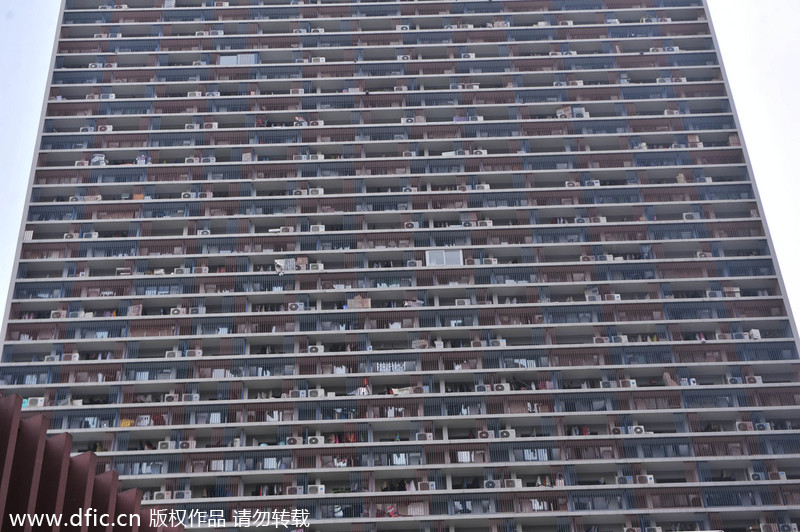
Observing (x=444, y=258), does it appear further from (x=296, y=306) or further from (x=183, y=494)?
(x=183, y=494)

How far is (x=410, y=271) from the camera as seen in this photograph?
72562 mm

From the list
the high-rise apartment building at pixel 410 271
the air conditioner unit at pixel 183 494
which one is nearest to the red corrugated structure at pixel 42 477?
the air conditioner unit at pixel 183 494

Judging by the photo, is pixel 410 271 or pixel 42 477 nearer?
pixel 42 477

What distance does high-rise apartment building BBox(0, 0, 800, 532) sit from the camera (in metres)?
64.2

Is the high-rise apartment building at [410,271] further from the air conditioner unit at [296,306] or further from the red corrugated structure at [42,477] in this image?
the red corrugated structure at [42,477]

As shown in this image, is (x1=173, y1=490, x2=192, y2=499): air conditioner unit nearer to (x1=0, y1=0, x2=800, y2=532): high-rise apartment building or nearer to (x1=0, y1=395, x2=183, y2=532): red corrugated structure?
(x1=0, y1=0, x2=800, y2=532): high-rise apartment building

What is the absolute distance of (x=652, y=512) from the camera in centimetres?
6169

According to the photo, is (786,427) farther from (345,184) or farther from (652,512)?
(345,184)

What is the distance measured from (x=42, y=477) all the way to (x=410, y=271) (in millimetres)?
41486

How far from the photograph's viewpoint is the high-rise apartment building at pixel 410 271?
6419 cm

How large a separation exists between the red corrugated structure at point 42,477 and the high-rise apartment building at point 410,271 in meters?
26.4

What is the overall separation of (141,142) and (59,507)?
164 ft

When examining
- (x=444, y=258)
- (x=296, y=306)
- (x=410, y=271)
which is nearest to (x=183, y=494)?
(x=296, y=306)

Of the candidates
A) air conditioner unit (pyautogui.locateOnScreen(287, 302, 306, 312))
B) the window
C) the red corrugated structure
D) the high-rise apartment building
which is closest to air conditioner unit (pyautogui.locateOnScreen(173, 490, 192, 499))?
the high-rise apartment building
